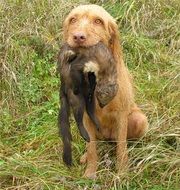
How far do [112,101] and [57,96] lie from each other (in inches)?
59.5

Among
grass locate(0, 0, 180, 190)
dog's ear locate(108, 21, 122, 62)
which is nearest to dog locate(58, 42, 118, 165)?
dog's ear locate(108, 21, 122, 62)

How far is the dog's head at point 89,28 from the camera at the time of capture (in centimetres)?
390

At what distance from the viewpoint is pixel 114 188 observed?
14.3 ft

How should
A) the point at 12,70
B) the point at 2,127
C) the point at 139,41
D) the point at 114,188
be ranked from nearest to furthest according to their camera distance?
the point at 114,188 → the point at 2,127 → the point at 12,70 → the point at 139,41

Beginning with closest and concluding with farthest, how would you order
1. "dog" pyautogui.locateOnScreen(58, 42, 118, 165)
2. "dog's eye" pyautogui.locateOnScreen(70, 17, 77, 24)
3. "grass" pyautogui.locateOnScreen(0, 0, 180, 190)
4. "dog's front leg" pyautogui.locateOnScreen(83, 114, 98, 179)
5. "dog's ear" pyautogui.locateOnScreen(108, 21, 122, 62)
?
1. "dog" pyautogui.locateOnScreen(58, 42, 118, 165)
2. "dog's eye" pyautogui.locateOnScreen(70, 17, 77, 24)
3. "dog's ear" pyautogui.locateOnScreen(108, 21, 122, 62)
4. "grass" pyautogui.locateOnScreen(0, 0, 180, 190)
5. "dog's front leg" pyautogui.locateOnScreen(83, 114, 98, 179)

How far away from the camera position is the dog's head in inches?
154


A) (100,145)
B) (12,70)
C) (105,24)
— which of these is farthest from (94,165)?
(12,70)

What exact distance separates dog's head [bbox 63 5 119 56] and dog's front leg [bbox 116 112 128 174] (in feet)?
2.10

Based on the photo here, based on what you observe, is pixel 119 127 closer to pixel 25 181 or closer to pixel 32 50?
pixel 25 181

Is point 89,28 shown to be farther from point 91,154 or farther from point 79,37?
point 91,154

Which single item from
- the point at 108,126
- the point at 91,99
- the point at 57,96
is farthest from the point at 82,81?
the point at 57,96

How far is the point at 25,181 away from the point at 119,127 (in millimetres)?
Result: 859

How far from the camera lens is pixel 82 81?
4035mm

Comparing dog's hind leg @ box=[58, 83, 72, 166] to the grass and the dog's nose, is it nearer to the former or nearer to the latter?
the grass
